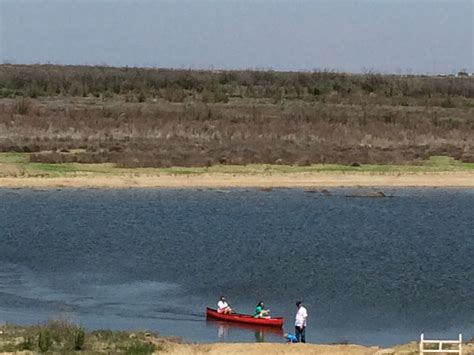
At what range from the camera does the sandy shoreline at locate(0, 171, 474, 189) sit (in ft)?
184

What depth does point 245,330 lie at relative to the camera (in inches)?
1160

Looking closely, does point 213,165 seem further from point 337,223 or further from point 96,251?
point 96,251

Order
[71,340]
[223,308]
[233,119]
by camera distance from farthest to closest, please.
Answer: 1. [233,119]
2. [223,308]
3. [71,340]

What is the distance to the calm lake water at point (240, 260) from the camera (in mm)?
30562

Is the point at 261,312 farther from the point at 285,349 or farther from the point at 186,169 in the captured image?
the point at 186,169

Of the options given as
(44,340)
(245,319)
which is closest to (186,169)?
(245,319)

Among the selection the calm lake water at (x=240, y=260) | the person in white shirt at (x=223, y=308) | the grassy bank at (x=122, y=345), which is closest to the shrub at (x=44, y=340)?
the grassy bank at (x=122, y=345)

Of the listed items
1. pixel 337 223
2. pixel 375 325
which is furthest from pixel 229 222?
pixel 375 325

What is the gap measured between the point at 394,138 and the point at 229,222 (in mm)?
26387

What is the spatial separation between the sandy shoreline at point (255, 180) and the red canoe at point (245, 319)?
2661 cm

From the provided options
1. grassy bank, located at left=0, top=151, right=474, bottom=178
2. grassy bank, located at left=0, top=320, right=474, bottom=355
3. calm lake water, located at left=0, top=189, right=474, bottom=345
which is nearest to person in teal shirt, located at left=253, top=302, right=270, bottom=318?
calm lake water, located at left=0, top=189, right=474, bottom=345

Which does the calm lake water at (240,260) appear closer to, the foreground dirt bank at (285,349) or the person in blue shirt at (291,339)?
the person in blue shirt at (291,339)

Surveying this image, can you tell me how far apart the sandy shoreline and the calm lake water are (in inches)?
40.4

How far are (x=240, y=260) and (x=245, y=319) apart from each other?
8.94 m
